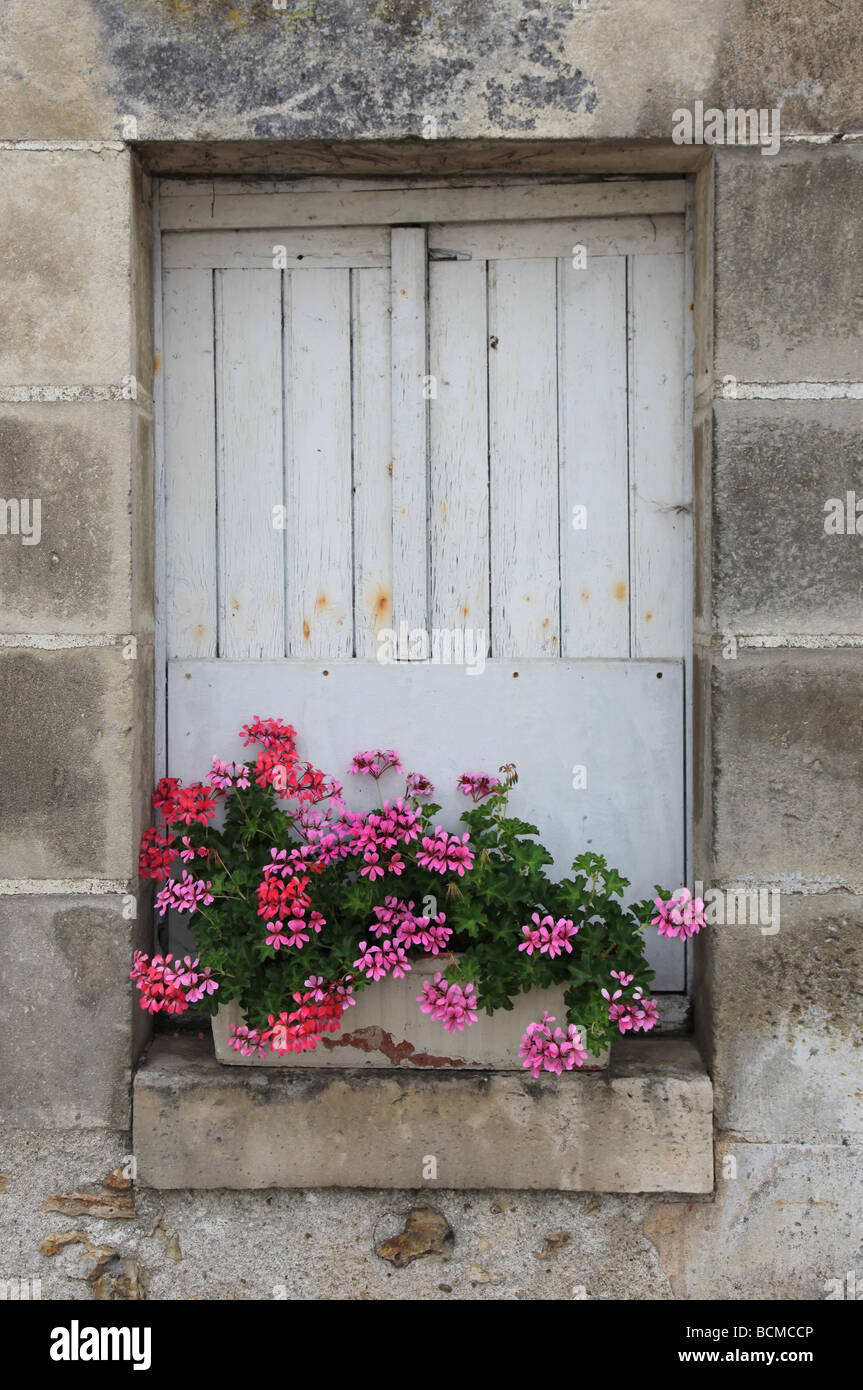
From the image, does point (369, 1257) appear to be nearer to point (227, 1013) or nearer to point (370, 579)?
point (227, 1013)

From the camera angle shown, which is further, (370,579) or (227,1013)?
(370,579)

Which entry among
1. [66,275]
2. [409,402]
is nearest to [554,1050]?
[409,402]

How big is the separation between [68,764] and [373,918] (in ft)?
2.42

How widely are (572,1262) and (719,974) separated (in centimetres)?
70

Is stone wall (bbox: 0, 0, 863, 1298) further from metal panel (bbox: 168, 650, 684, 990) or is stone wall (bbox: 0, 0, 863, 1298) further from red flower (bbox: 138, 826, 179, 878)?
metal panel (bbox: 168, 650, 684, 990)

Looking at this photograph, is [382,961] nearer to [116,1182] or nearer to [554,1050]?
[554,1050]

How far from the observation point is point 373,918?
7.50 ft

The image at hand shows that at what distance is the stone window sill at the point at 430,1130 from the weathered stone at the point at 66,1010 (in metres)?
0.10

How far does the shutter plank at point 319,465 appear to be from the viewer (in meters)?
2.53

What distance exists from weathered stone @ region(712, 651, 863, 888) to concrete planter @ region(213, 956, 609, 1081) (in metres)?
0.56

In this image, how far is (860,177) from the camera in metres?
2.24

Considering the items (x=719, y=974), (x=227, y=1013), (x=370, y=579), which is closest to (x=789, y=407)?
(x=370, y=579)

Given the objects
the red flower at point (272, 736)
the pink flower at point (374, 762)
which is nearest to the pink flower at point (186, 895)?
the red flower at point (272, 736)

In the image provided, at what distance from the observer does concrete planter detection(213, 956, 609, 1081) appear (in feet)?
7.57
